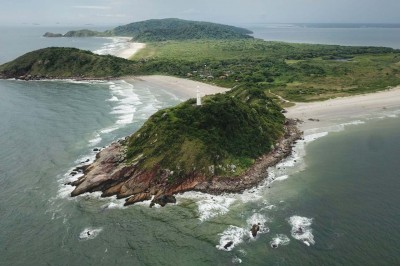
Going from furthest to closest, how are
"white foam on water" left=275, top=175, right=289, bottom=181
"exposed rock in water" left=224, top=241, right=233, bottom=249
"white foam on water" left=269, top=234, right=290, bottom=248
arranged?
"white foam on water" left=275, top=175, right=289, bottom=181
"white foam on water" left=269, top=234, right=290, bottom=248
"exposed rock in water" left=224, top=241, right=233, bottom=249

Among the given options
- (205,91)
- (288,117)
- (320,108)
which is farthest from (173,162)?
(205,91)

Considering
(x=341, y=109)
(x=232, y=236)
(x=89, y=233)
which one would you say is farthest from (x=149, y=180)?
(x=341, y=109)

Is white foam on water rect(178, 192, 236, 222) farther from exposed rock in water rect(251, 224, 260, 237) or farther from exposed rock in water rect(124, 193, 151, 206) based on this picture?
exposed rock in water rect(251, 224, 260, 237)

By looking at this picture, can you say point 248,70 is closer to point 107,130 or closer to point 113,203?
point 107,130

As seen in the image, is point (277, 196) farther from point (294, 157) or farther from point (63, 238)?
point (63, 238)

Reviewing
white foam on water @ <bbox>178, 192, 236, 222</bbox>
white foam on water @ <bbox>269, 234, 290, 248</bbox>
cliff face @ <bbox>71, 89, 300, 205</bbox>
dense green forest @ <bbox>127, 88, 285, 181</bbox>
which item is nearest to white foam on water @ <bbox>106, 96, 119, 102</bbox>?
dense green forest @ <bbox>127, 88, 285, 181</bbox>

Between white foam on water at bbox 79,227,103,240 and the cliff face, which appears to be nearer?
white foam on water at bbox 79,227,103,240

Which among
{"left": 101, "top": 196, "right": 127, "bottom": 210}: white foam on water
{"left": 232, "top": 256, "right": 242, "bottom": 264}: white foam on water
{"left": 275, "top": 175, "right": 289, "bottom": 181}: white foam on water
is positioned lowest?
{"left": 232, "top": 256, "right": 242, "bottom": 264}: white foam on water
